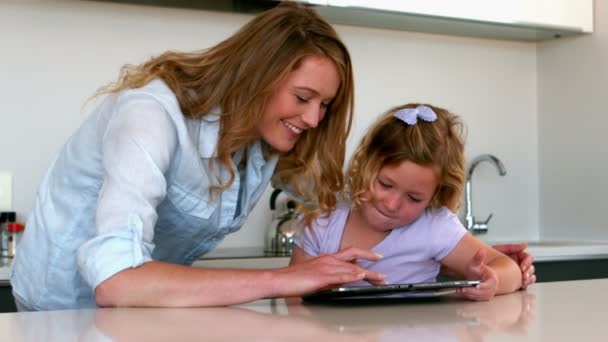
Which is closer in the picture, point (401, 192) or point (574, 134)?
point (401, 192)

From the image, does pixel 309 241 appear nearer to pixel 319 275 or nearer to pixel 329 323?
pixel 319 275

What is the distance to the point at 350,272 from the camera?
1361mm

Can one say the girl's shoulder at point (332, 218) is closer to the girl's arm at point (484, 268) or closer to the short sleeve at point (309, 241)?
the short sleeve at point (309, 241)

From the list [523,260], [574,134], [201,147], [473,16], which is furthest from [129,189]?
[574,134]

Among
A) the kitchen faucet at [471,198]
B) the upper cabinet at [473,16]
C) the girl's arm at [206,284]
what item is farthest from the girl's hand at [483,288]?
the kitchen faucet at [471,198]

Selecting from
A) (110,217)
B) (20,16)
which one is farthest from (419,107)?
(20,16)

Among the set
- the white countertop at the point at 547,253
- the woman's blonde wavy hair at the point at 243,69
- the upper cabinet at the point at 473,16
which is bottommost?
the white countertop at the point at 547,253

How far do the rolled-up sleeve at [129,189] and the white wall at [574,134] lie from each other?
255cm

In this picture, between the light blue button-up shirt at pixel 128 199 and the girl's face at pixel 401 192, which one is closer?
the light blue button-up shirt at pixel 128 199

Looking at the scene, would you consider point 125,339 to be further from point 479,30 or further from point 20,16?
point 479,30

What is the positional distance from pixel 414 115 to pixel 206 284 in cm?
90

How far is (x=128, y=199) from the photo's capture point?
1304 millimetres

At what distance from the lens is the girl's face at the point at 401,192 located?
1924 mm

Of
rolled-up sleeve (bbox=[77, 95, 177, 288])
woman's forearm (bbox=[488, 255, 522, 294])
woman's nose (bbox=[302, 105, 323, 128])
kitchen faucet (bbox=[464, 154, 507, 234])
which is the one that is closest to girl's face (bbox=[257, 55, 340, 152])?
woman's nose (bbox=[302, 105, 323, 128])
